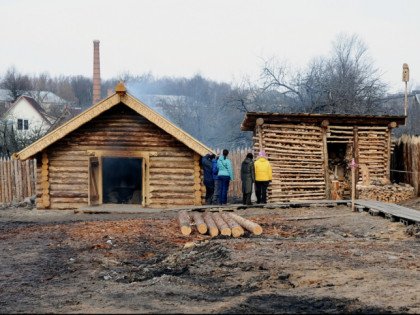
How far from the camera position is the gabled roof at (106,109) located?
53.0ft

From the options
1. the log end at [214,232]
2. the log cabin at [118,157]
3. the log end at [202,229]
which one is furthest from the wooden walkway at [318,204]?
the log end at [214,232]

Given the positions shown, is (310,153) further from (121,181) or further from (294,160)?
(121,181)

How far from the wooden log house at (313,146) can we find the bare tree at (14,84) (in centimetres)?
5324

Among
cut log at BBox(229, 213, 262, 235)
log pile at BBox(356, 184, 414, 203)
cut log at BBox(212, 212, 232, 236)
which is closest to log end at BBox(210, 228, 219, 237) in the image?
cut log at BBox(212, 212, 232, 236)

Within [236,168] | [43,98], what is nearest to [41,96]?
[43,98]

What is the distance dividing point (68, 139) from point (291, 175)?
7687 mm

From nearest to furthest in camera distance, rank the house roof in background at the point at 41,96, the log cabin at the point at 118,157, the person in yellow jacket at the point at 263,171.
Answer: the person in yellow jacket at the point at 263,171
the log cabin at the point at 118,157
the house roof in background at the point at 41,96

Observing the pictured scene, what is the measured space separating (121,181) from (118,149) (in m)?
4.42

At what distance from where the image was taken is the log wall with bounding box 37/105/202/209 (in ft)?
56.0

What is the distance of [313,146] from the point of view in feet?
58.9

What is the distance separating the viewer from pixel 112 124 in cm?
1709

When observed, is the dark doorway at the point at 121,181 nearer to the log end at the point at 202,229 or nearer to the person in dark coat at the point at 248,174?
the person in dark coat at the point at 248,174

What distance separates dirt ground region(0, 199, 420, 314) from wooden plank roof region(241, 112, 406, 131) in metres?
4.91

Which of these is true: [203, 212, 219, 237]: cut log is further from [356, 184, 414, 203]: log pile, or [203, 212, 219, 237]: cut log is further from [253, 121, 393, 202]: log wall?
[356, 184, 414, 203]: log pile
